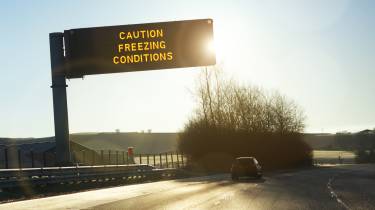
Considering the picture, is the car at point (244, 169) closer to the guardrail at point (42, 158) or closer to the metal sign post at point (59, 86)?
the guardrail at point (42, 158)

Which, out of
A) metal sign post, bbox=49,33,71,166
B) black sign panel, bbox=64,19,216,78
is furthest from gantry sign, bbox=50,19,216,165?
metal sign post, bbox=49,33,71,166

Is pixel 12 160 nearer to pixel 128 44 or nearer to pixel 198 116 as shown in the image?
pixel 128 44

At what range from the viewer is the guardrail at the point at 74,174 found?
77.8 ft

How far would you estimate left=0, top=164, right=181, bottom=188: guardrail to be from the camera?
2370 centimetres

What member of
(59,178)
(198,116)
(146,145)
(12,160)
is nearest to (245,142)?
(198,116)

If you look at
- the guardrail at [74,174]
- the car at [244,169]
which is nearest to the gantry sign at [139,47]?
the guardrail at [74,174]

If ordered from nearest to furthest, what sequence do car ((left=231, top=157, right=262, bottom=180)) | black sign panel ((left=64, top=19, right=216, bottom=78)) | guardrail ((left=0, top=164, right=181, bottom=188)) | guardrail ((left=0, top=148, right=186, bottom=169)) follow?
guardrail ((left=0, top=164, right=181, bottom=188)), guardrail ((left=0, top=148, right=186, bottom=169)), black sign panel ((left=64, top=19, right=216, bottom=78)), car ((left=231, top=157, right=262, bottom=180))

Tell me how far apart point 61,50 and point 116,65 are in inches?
143

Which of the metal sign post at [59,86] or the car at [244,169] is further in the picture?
the car at [244,169]

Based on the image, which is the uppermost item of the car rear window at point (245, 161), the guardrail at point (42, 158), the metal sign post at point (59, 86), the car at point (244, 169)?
the metal sign post at point (59, 86)

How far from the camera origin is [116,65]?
2967 cm

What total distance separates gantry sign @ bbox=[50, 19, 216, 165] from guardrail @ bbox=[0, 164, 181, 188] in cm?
515

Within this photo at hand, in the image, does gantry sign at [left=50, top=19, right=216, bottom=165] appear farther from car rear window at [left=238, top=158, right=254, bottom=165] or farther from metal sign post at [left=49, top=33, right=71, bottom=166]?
car rear window at [left=238, top=158, right=254, bottom=165]

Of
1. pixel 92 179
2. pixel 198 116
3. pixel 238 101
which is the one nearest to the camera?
pixel 92 179
